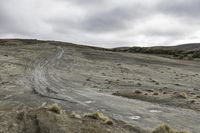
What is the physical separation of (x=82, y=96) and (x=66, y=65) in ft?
73.5

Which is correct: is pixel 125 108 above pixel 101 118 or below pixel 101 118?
below

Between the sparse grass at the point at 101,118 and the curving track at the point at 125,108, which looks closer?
the sparse grass at the point at 101,118

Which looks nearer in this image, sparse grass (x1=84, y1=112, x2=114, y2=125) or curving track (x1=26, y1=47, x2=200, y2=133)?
sparse grass (x1=84, y1=112, x2=114, y2=125)

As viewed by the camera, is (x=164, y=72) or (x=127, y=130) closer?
(x=127, y=130)

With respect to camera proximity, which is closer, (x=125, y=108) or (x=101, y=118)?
(x=101, y=118)

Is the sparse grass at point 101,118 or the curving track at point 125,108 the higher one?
the sparse grass at point 101,118

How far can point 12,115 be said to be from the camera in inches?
585

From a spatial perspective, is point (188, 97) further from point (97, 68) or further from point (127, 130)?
point (97, 68)

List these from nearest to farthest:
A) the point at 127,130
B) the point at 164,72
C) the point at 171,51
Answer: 1. the point at 127,130
2. the point at 164,72
3. the point at 171,51

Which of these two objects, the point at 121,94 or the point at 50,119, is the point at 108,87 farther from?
the point at 50,119

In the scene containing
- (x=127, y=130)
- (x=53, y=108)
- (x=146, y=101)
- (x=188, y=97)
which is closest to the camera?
(x=127, y=130)

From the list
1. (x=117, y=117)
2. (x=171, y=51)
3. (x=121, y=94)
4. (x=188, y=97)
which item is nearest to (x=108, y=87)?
(x=121, y=94)

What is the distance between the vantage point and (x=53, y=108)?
15695 mm

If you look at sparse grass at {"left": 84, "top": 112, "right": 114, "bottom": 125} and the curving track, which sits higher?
sparse grass at {"left": 84, "top": 112, "right": 114, "bottom": 125}
